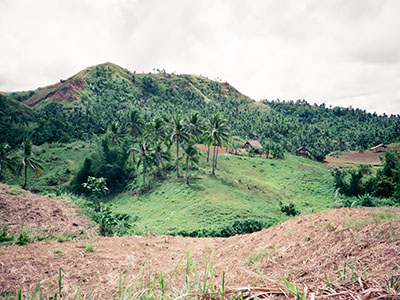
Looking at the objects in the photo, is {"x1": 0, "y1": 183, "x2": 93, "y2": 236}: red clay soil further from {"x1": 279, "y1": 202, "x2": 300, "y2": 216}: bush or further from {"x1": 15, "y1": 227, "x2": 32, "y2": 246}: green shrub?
{"x1": 279, "y1": 202, "x2": 300, "y2": 216}: bush

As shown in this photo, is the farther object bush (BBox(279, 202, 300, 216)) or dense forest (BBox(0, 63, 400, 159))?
dense forest (BBox(0, 63, 400, 159))

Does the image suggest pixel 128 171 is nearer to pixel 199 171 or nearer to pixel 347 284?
pixel 199 171

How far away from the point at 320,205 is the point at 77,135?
67154 mm

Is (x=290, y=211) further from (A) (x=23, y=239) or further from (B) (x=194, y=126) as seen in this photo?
(A) (x=23, y=239)

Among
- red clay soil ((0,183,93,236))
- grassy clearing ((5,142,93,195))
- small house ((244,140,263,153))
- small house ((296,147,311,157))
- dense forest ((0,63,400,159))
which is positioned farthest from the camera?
small house ((296,147,311,157))

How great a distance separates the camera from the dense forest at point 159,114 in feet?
242

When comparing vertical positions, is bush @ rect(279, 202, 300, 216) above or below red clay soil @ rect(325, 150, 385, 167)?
below

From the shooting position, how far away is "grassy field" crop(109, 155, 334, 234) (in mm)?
25000

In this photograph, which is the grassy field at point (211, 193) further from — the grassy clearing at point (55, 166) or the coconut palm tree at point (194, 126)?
the coconut palm tree at point (194, 126)

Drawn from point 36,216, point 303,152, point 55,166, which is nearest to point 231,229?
point 36,216

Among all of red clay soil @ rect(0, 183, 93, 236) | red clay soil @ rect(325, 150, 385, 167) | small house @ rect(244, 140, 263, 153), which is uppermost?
small house @ rect(244, 140, 263, 153)

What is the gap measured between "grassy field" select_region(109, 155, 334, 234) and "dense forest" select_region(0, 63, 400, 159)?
63.7ft

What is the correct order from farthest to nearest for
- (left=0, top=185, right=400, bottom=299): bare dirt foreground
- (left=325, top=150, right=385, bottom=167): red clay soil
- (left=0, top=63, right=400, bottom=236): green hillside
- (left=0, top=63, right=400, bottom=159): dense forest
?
(left=0, top=63, right=400, bottom=159): dense forest
(left=325, top=150, right=385, bottom=167): red clay soil
(left=0, top=63, right=400, bottom=236): green hillside
(left=0, top=185, right=400, bottom=299): bare dirt foreground

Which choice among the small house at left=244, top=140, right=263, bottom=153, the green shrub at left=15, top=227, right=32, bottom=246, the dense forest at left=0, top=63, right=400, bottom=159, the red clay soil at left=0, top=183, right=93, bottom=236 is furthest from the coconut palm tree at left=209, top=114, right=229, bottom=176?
the small house at left=244, top=140, right=263, bottom=153
